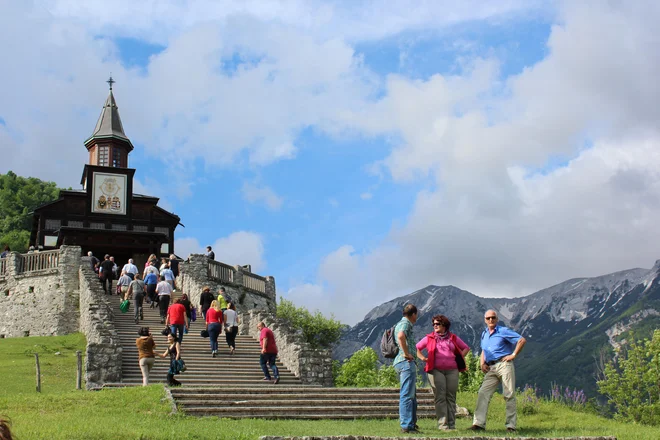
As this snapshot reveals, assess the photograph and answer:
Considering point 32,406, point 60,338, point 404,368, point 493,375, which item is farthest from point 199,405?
point 60,338

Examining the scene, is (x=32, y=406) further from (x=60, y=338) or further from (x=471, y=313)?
(x=471, y=313)

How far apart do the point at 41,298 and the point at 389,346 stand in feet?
104

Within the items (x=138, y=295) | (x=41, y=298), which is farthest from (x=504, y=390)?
(x=41, y=298)

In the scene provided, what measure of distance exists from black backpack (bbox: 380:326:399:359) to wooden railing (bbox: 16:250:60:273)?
103ft

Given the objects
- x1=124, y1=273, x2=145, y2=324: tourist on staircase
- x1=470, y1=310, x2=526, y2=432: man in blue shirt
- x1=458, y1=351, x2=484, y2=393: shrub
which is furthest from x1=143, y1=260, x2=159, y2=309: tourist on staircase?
x1=470, y1=310, x2=526, y2=432: man in blue shirt

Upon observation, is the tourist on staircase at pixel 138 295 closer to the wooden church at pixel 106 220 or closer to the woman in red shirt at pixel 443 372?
the woman in red shirt at pixel 443 372

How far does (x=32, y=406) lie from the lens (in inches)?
603

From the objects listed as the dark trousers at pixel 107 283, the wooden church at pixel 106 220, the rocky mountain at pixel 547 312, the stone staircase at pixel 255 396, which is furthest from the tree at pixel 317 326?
the rocky mountain at pixel 547 312

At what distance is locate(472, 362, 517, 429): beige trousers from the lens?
42.3ft

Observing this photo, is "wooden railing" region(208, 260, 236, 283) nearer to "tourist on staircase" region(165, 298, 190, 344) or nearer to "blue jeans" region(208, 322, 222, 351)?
"blue jeans" region(208, 322, 222, 351)

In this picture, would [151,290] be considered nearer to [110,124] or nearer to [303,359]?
[303,359]

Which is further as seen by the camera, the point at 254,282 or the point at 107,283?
the point at 254,282

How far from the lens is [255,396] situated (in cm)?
1702

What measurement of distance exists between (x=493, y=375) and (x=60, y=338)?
24.7 meters
